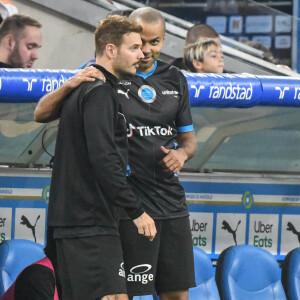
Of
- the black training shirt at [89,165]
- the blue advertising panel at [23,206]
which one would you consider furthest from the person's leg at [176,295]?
the blue advertising panel at [23,206]

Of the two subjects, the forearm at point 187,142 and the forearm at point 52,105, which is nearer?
the forearm at point 52,105

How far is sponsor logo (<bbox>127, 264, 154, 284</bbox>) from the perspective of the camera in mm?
4379

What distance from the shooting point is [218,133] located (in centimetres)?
610

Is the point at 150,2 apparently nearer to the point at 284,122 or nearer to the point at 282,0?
the point at 282,0

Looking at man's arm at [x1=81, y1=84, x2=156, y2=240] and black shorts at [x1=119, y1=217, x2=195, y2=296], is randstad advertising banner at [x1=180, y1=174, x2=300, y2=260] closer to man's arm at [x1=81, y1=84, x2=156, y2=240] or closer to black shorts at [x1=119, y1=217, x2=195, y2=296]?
black shorts at [x1=119, y1=217, x2=195, y2=296]

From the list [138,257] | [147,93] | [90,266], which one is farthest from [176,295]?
[147,93]

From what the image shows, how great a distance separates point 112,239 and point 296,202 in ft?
8.56

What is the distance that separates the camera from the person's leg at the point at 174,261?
14.6 feet

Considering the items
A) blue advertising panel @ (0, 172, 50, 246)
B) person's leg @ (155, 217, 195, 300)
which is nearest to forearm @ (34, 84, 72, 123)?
person's leg @ (155, 217, 195, 300)

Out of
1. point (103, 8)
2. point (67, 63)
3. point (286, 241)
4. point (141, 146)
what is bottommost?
point (286, 241)

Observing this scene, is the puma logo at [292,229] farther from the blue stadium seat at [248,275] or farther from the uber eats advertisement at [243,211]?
the blue stadium seat at [248,275]

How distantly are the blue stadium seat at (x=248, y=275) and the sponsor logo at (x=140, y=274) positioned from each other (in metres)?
1.42

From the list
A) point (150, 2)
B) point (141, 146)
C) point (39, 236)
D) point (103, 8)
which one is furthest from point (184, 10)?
point (141, 146)

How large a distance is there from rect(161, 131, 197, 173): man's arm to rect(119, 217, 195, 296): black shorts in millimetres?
273
